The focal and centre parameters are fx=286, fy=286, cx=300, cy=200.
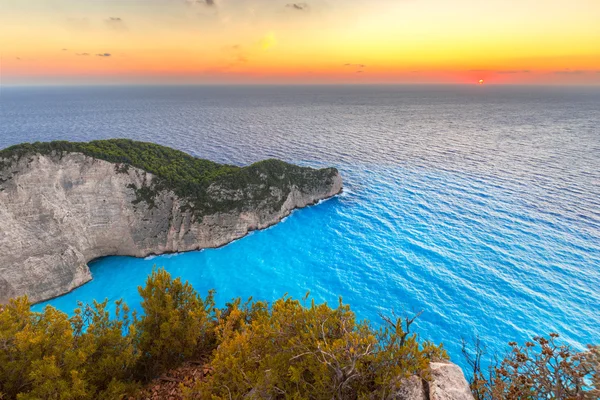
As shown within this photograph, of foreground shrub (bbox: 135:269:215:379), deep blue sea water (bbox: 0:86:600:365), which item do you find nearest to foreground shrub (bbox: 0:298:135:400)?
foreground shrub (bbox: 135:269:215:379)

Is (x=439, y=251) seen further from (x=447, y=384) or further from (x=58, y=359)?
(x=58, y=359)

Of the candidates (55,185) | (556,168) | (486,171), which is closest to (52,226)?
(55,185)

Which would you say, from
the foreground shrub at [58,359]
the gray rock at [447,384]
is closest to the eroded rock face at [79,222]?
the foreground shrub at [58,359]

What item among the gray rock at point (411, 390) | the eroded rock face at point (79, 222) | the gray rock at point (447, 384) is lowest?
the eroded rock face at point (79, 222)

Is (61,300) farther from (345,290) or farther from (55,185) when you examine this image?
(345,290)

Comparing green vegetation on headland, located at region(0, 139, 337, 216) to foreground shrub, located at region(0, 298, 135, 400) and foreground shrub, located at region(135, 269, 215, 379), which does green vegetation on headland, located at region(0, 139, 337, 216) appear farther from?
foreground shrub, located at region(0, 298, 135, 400)

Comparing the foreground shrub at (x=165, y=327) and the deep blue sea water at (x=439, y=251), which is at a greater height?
the foreground shrub at (x=165, y=327)

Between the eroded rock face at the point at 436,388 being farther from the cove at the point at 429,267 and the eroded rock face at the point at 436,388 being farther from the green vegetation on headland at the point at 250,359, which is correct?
the cove at the point at 429,267
